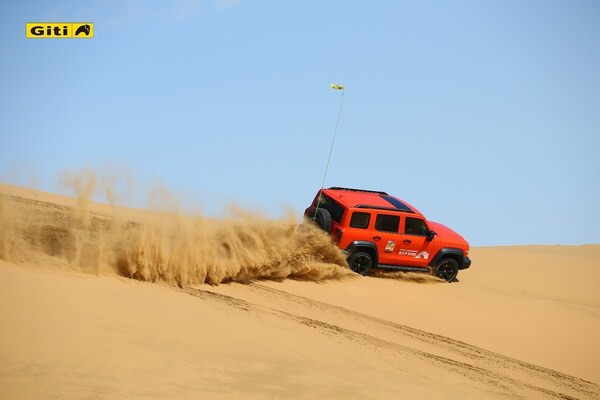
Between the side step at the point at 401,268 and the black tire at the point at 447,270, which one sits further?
the black tire at the point at 447,270

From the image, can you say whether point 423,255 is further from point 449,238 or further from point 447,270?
point 447,270

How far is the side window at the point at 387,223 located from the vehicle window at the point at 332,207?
2.94ft

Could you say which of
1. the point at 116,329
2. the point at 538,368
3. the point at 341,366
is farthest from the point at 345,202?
the point at 116,329

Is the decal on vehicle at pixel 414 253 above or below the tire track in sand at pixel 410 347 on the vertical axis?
above

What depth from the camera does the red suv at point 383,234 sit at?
1266 centimetres

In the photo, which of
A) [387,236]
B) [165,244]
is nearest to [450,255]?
[387,236]

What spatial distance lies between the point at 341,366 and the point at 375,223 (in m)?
6.38

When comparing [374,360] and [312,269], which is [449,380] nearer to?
[374,360]

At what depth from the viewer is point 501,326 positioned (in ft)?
39.5

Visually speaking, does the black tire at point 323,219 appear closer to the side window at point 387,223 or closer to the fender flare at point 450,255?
the side window at point 387,223

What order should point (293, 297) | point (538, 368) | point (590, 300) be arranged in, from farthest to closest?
point (590, 300) < point (293, 297) < point (538, 368)

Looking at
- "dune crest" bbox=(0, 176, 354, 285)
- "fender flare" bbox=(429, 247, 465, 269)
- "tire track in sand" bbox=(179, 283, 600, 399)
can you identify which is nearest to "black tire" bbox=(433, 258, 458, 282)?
"fender flare" bbox=(429, 247, 465, 269)

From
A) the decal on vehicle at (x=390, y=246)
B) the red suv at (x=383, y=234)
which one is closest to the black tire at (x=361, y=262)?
the red suv at (x=383, y=234)

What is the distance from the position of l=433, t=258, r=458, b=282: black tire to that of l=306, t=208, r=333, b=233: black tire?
328cm
